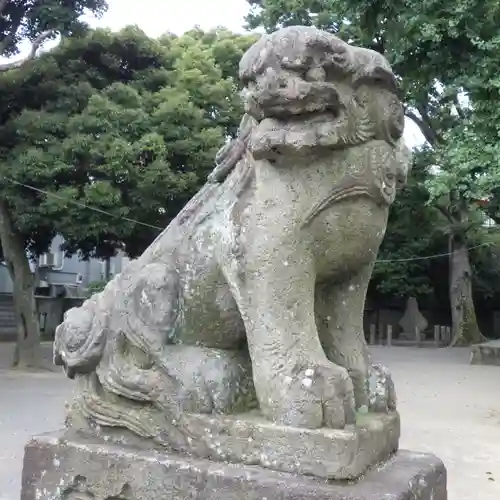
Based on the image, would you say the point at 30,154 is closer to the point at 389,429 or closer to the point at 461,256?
the point at 389,429

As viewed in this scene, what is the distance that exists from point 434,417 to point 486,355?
6589 millimetres

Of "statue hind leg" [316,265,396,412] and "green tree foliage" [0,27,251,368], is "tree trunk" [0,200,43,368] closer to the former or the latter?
"green tree foliage" [0,27,251,368]

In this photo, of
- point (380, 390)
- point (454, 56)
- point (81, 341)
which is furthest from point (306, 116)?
point (454, 56)

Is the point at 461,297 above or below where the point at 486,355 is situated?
above

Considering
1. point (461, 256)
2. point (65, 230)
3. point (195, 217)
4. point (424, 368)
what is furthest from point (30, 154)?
point (461, 256)

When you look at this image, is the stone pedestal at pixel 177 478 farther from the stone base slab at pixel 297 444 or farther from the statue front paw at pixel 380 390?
the statue front paw at pixel 380 390

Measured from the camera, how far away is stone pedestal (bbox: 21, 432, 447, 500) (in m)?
1.87

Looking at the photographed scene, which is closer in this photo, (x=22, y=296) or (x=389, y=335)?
(x=22, y=296)

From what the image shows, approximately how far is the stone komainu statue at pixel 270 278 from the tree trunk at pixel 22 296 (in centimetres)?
907

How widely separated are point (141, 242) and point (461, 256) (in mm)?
10250

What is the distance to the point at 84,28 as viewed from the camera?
428 inches

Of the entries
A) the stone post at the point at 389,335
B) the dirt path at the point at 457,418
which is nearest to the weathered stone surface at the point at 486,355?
the dirt path at the point at 457,418

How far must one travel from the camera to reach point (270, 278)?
2.01 m

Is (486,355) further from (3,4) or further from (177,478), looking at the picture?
(177,478)
